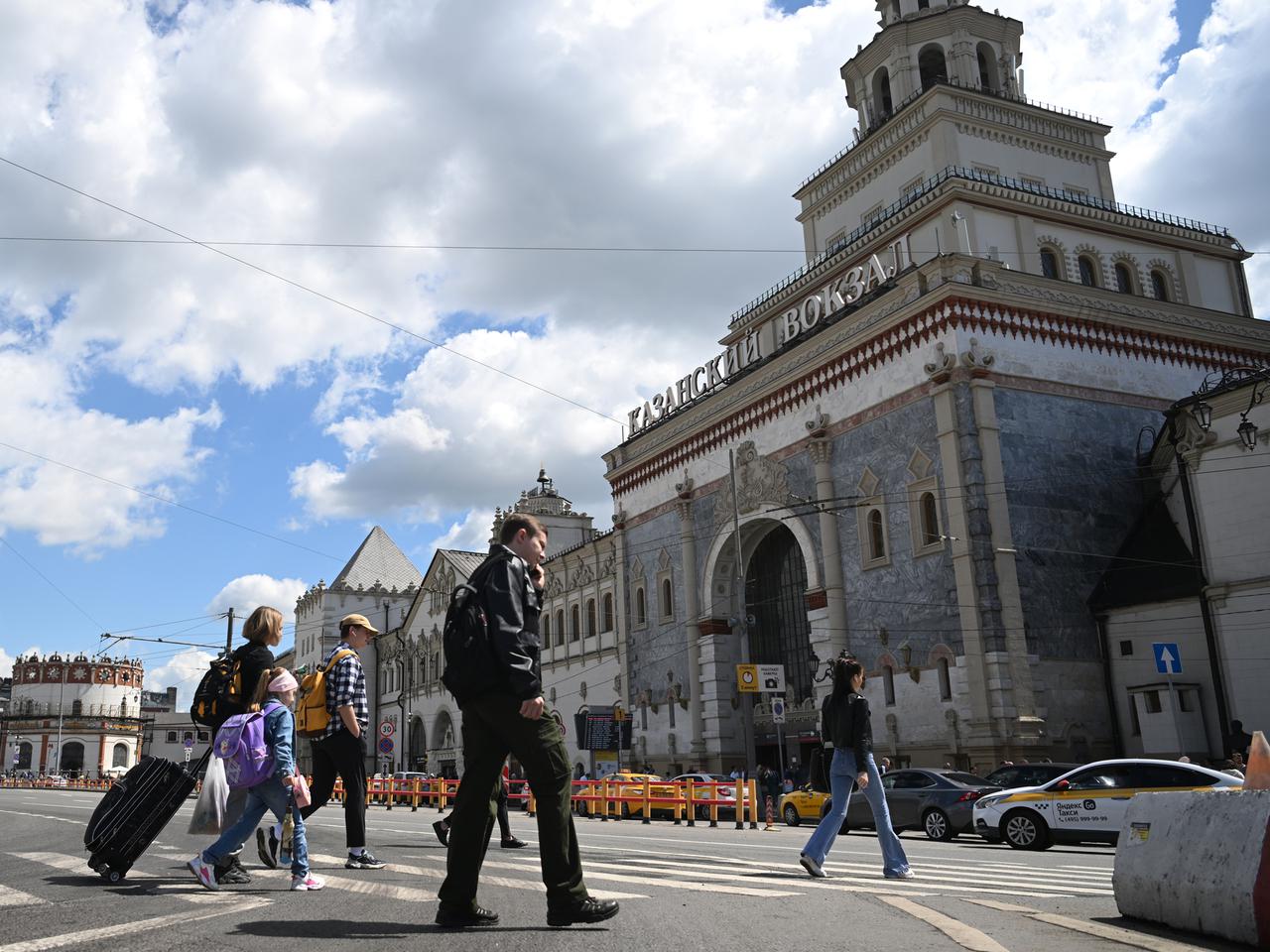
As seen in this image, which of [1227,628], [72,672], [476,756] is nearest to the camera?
[476,756]

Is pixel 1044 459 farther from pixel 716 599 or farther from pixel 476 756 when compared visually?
pixel 476 756

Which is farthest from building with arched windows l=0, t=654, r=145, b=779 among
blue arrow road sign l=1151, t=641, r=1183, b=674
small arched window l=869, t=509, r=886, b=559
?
blue arrow road sign l=1151, t=641, r=1183, b=674

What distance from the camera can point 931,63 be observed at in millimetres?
41438

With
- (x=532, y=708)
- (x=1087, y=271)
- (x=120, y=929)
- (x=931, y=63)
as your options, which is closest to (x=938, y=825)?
(x=532, y=708)

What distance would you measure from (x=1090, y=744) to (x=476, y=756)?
88.9 feet

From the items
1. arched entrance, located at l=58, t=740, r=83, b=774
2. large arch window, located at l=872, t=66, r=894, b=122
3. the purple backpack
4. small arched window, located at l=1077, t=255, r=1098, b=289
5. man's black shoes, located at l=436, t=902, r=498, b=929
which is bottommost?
man's black shoes, located at l=436, t=902, r=498, b=929

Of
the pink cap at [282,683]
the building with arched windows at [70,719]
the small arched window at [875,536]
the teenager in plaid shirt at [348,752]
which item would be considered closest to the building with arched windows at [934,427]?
the small arched window at [875,536]

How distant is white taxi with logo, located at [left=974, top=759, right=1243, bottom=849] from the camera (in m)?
15.5

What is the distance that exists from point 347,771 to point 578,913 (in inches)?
145

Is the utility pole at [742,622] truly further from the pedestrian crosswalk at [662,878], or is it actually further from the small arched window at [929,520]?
the pedestrian crosswalk at [662,878]

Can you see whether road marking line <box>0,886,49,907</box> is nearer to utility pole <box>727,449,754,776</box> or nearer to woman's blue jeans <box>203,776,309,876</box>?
woman's blue jeans <box>203,776,309,876</box>

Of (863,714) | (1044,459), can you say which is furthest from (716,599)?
(863,714)

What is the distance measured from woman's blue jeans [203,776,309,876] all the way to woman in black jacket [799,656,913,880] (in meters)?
4.05

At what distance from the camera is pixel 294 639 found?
290 feet
